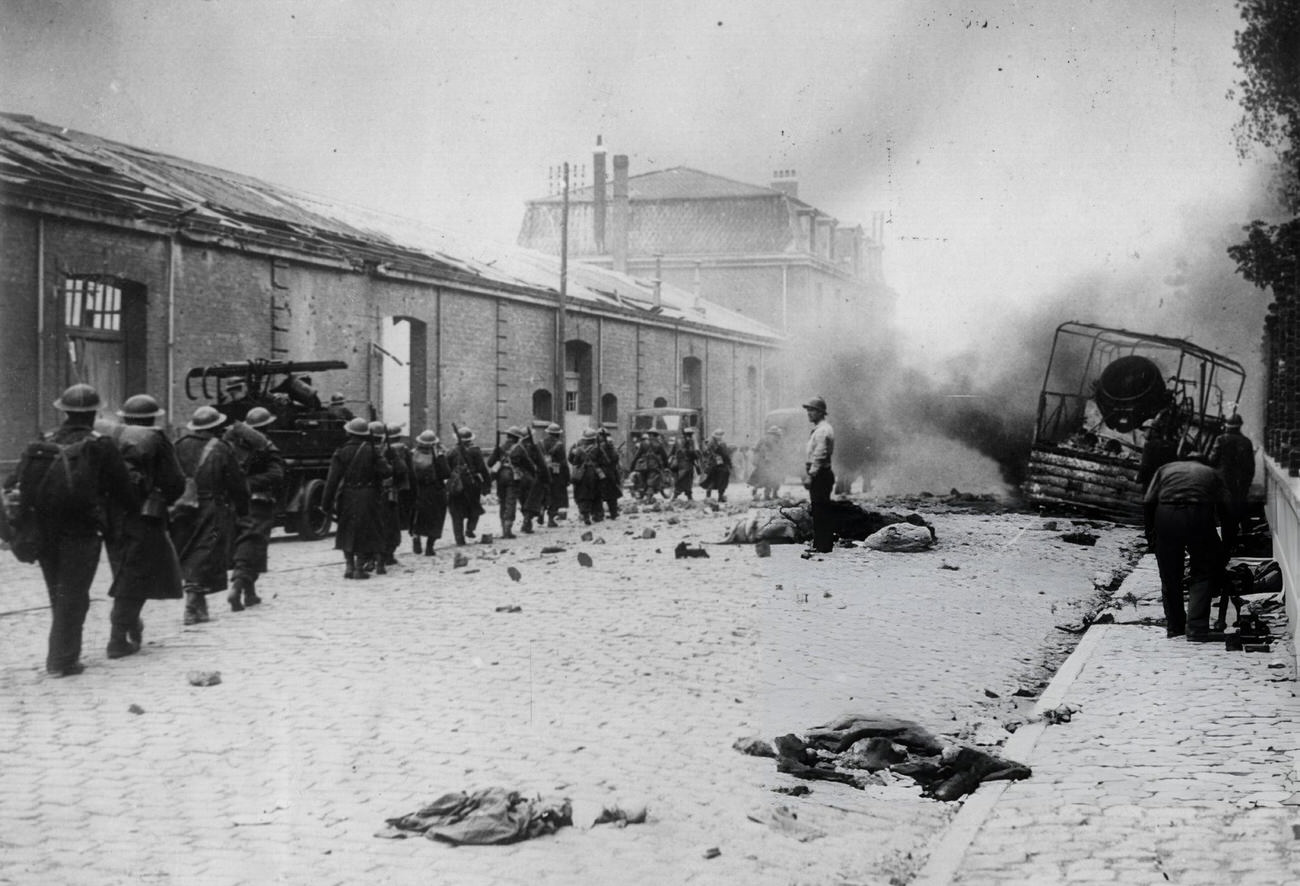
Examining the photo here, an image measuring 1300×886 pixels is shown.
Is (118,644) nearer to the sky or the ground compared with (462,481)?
nearer to the ground

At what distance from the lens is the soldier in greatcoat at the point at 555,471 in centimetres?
1916

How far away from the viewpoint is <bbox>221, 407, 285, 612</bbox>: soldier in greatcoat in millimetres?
10711

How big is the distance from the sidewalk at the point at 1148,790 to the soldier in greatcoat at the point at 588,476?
496 inches

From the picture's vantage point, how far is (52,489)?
7.57m

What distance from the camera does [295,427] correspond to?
17266 mm

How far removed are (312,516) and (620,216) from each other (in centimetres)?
3662

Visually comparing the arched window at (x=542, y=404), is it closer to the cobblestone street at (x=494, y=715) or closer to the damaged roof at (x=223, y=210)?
the damaged roof at (x=223, y=210)

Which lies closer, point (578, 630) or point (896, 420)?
point (578, 630)

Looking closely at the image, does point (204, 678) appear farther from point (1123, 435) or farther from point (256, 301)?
point (1123, 435)

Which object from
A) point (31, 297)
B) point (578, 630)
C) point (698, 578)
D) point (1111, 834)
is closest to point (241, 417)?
point (31, 297)

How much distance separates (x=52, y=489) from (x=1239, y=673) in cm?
759

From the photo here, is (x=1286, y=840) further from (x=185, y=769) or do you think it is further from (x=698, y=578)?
(x=698, y=578)

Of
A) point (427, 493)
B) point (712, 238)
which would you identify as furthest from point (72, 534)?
point (712, 238)

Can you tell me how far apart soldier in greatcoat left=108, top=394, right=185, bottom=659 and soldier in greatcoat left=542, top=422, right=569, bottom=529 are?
1044 cm
